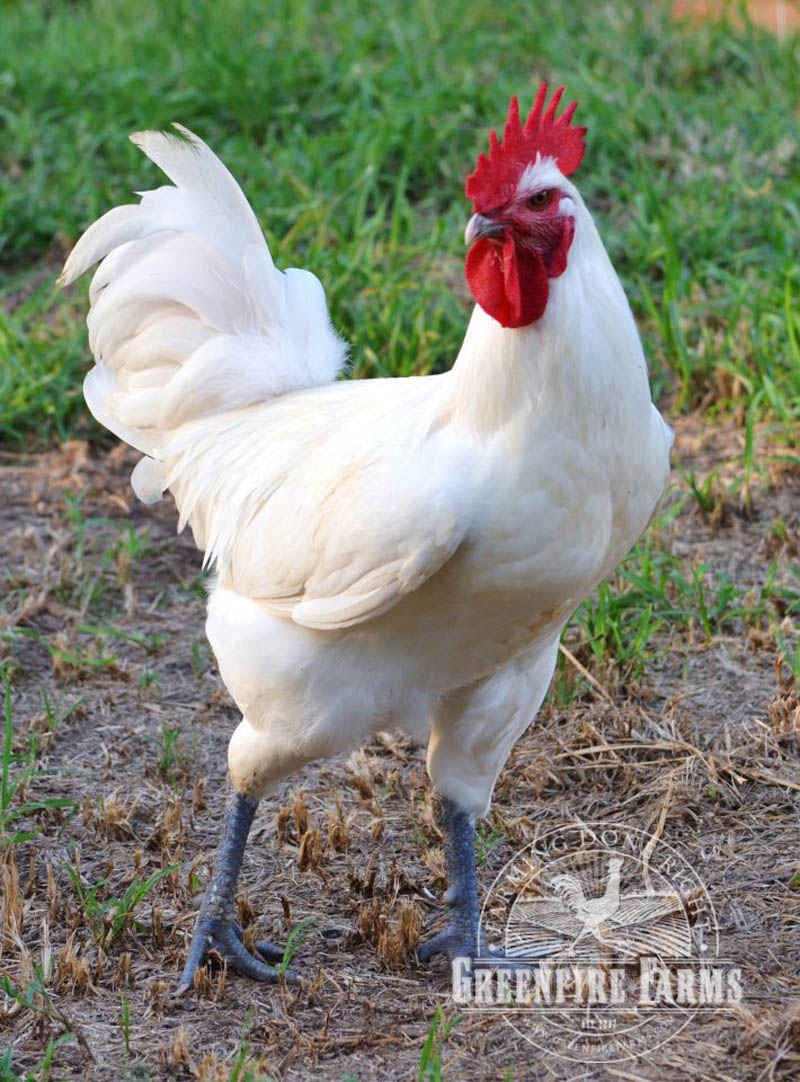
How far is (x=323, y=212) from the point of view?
260 inches

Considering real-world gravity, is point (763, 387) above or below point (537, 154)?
below

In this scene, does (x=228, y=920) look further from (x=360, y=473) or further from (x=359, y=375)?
(x=359, y=375)

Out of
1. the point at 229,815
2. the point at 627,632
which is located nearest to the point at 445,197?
the point at 627,632

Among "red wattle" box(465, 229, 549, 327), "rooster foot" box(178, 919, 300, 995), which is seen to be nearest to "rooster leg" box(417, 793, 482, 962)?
"rooster foot" box(178, 919, 300, 995)

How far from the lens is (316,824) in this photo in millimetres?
4207

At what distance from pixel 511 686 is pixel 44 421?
3293 mm

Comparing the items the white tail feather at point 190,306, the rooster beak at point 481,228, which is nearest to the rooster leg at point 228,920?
the white tail feather at point 190,306

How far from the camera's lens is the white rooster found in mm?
2955

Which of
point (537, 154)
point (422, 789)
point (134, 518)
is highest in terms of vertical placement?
point (537, 154)

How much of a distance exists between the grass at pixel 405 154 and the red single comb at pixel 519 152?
2.79 metres

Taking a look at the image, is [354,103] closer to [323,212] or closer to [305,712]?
[323,212]

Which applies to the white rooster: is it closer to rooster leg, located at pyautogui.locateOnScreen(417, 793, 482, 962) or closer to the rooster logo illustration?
rooster leg, located at pyautogui.locateOnScreen(417, 793, 482, 962)

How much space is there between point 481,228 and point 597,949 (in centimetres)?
183

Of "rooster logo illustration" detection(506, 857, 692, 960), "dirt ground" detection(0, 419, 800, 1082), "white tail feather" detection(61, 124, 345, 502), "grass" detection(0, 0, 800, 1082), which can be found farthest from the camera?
"white tail feather" detection(61, 124, 345, 502)
